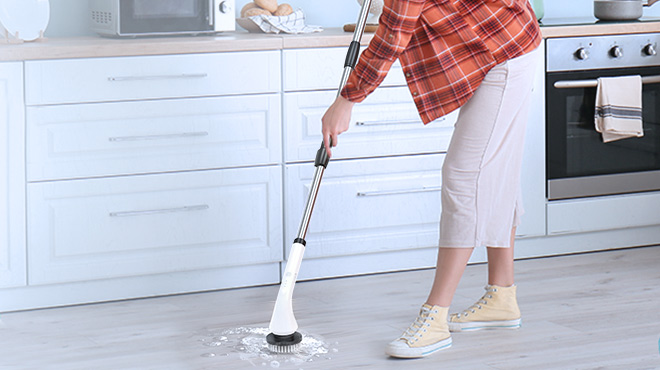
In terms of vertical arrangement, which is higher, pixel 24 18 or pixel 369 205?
pixel 24 18

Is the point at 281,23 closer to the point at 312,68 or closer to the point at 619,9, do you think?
the point at 312,68

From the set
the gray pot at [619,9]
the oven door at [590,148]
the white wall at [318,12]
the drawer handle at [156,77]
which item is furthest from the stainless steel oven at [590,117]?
the drawer handle at [156,77]

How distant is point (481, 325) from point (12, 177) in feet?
4.40

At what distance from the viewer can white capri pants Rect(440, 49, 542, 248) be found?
7.69ft

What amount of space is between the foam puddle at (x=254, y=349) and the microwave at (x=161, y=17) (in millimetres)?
980

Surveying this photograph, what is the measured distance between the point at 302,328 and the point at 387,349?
31 cm

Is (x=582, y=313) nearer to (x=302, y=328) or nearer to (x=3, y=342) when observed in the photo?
(x=302, y=328)

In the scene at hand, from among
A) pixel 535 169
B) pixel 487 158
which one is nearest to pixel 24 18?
pixel 487 158

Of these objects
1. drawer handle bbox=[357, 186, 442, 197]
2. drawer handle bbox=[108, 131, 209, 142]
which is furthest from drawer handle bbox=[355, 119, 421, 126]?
drawer handle bbox=[108, 131, 209, 142]

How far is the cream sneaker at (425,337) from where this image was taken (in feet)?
7.79

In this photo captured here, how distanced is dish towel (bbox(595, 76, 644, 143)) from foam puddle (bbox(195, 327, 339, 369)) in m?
1.40

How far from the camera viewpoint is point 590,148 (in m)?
3.40

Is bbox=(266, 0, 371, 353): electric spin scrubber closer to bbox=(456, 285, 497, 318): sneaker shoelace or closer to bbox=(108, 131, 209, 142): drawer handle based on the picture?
bbox=(456, 285, 497, 318): sneaker shoelace

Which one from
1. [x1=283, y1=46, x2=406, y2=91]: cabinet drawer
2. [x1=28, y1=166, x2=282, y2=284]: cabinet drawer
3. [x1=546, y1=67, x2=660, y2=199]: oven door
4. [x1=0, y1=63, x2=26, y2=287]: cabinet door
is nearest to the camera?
[x1=0, y1=63, x2=26, y2=287]: cabinet door
